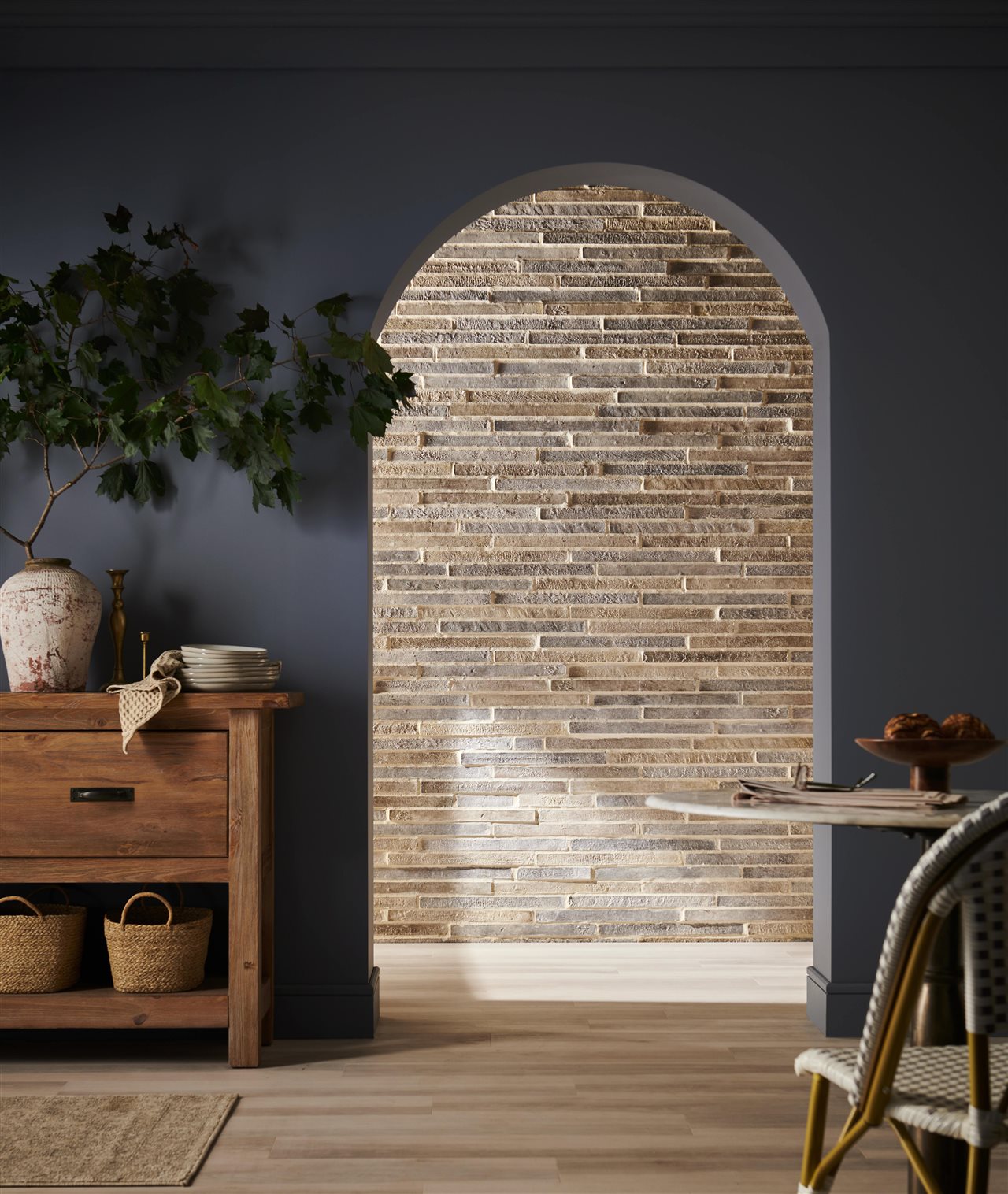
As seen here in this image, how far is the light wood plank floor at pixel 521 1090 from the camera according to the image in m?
2.09

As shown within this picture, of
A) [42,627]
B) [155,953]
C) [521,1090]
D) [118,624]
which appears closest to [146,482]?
[118,624]

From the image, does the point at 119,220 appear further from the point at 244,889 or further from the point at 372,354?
the point at 244,889

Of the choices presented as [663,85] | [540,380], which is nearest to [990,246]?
[663,85]

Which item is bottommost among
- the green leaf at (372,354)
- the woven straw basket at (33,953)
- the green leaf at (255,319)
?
the woven straw basket at (33,953)

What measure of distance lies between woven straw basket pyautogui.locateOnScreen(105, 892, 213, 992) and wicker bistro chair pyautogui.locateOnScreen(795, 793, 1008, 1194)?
1.75 metres

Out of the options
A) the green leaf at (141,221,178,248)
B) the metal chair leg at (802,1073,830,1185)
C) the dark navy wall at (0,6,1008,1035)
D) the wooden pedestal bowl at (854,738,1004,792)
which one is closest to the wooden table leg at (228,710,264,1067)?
the dark navy wall at (0,6,1008,1035)

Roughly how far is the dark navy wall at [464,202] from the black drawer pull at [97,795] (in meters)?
0.45

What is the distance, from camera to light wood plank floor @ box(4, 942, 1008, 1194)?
2.09 metres

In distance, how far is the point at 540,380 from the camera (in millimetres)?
4430

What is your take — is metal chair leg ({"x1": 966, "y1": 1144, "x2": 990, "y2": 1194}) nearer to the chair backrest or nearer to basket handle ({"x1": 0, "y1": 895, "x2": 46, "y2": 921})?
the chair backrest

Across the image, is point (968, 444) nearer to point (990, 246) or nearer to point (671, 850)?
point (990, 246)

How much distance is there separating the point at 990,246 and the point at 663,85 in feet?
3.09

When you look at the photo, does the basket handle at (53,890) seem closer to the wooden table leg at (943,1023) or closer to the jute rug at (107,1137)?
the jute rug at (107,1137)

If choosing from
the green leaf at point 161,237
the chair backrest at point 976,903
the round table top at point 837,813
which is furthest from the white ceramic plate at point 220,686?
the chair backrest at point 976,903
